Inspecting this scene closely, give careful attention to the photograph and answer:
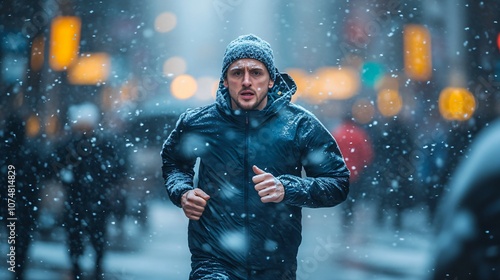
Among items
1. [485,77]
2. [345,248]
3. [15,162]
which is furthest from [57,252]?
[485,77]

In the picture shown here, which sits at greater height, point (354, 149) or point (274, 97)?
point (354, 149)

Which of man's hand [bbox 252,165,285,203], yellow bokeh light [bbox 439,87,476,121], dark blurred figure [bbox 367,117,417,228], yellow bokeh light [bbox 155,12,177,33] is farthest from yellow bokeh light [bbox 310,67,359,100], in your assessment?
man's hand [bbox 252,165,285,203]

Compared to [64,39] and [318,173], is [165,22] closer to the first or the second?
[64,39]

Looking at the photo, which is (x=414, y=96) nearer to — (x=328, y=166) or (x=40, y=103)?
(x=328, y=166)

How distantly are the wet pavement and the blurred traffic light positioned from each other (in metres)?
1.00

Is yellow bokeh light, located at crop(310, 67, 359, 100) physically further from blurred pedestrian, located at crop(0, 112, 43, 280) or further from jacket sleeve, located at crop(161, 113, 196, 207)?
blurred pedestrian, located at crop(0, 112, 43, 280)

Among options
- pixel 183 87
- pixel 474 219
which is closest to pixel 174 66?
pixel 183 87

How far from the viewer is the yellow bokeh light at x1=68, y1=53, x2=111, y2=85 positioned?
181 inches

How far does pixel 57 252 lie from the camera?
4656 mm

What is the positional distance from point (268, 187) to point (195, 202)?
365 mm

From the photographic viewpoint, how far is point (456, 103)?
4.42 meters

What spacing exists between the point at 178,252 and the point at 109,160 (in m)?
0.85

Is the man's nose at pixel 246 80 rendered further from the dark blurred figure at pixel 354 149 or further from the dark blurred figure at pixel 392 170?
the dark blurred figure at pixel 392 170

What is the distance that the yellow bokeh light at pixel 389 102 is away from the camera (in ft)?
15.0
